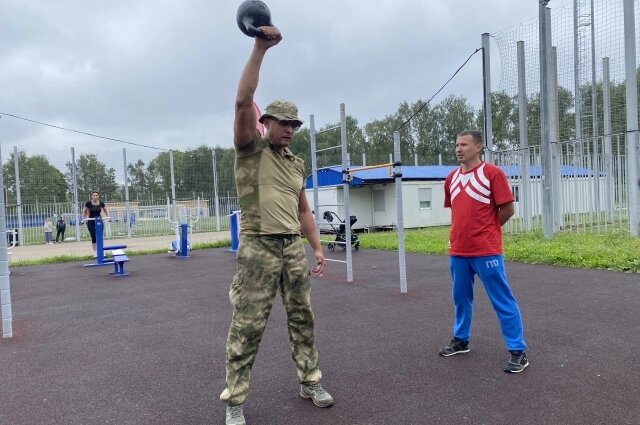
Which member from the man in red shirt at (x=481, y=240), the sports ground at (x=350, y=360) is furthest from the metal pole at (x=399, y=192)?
the man in red shirt at (x=481, y=240)

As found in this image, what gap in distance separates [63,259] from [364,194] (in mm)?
11291

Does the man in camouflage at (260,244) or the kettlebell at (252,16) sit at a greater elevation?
the kettlebell at (252,16)

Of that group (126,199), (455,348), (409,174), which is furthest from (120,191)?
(455,348)

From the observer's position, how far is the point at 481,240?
3627mm

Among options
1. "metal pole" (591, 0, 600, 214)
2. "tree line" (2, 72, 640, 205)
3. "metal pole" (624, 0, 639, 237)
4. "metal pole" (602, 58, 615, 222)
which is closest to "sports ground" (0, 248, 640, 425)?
"metal pole" (624, 0, 639, 237)

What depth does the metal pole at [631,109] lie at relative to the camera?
10.1m

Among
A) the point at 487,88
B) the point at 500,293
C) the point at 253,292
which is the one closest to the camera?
the point at 253,292

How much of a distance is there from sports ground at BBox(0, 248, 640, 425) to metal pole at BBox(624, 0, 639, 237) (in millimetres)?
3829

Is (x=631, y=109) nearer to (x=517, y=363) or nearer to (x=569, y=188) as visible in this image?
(x=569, y=188)

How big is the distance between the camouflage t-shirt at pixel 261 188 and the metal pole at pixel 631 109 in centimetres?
1001

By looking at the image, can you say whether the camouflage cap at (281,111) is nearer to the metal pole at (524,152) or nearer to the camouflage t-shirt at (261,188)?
the camouflage t-shirt at (261,188)

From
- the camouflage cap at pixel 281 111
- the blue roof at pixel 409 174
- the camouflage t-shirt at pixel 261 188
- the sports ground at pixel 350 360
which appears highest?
the blue roof at pixel 409 174

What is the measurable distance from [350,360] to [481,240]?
1424mm

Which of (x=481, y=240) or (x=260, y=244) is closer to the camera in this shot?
(x=260, y=244)
